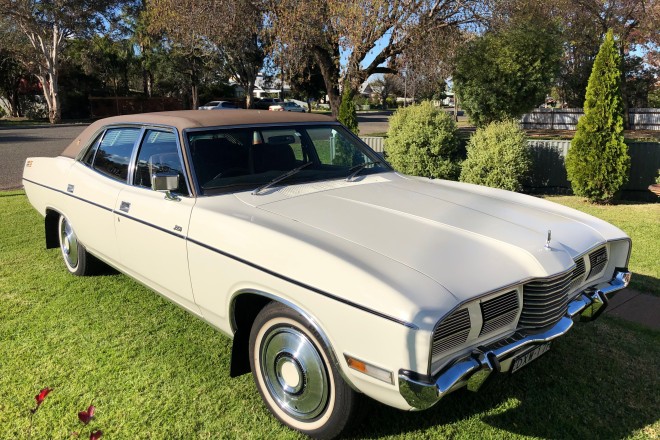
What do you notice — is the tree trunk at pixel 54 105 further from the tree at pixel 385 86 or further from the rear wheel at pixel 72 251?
the tree at pixel 385 86

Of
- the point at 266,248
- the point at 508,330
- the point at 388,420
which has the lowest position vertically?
the point at 388,420

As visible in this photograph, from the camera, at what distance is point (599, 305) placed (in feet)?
9.50

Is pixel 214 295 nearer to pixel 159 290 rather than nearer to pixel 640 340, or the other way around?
pixel 159 290

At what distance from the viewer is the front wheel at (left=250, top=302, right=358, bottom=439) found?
2.41 m

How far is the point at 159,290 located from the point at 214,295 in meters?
0.80

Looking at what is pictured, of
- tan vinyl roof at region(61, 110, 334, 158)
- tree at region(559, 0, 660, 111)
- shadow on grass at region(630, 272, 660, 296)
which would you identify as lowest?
shadow on grass at region(630, 272, 660, 296)

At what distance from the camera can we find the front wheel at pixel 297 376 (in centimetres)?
241

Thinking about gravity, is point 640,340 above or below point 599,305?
below

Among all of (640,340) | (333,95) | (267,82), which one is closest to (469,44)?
(333,95)

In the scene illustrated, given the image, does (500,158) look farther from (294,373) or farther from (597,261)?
(294,373)

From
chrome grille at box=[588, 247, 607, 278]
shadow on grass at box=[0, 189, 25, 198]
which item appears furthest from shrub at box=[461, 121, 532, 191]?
shadow on grass at box=[0, 189, 25, 198]

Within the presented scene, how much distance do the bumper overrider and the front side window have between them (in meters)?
2.03

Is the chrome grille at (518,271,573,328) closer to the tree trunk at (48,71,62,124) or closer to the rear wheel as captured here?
the rear wheel

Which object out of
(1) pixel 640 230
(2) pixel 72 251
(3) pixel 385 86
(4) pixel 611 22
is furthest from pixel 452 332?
(3) pixel 385 86
